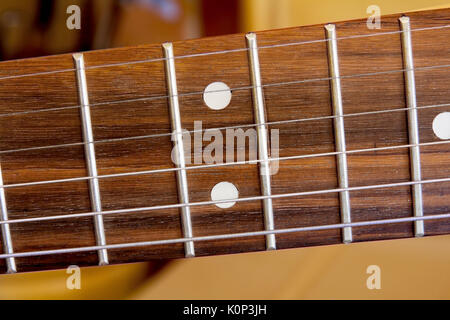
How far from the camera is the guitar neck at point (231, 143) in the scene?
1.56 ft

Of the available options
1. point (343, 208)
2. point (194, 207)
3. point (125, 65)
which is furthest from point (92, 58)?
point (343, 208)

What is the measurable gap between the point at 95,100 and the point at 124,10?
215 mm

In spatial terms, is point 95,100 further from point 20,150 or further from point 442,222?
point 442,222

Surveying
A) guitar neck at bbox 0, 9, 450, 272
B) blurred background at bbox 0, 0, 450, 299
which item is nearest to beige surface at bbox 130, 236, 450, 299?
blurred background at bbox 0, 0, 450, 299

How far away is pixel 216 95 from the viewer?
482 millimetres

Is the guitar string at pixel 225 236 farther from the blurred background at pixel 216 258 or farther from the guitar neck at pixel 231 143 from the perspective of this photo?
the blurred background at pixel 216 258

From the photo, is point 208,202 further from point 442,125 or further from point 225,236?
point 442,125

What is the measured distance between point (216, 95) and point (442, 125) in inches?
8.2

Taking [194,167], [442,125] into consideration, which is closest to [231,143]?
[194,167]

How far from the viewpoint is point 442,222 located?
0.49 metres

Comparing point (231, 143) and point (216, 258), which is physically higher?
point (231, 143)

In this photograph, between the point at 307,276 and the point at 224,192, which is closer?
the point at 224,192

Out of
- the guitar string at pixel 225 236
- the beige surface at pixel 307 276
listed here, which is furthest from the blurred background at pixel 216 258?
the guitar string at pixel 225 236

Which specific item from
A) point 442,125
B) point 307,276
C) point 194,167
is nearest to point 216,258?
point 307,276
